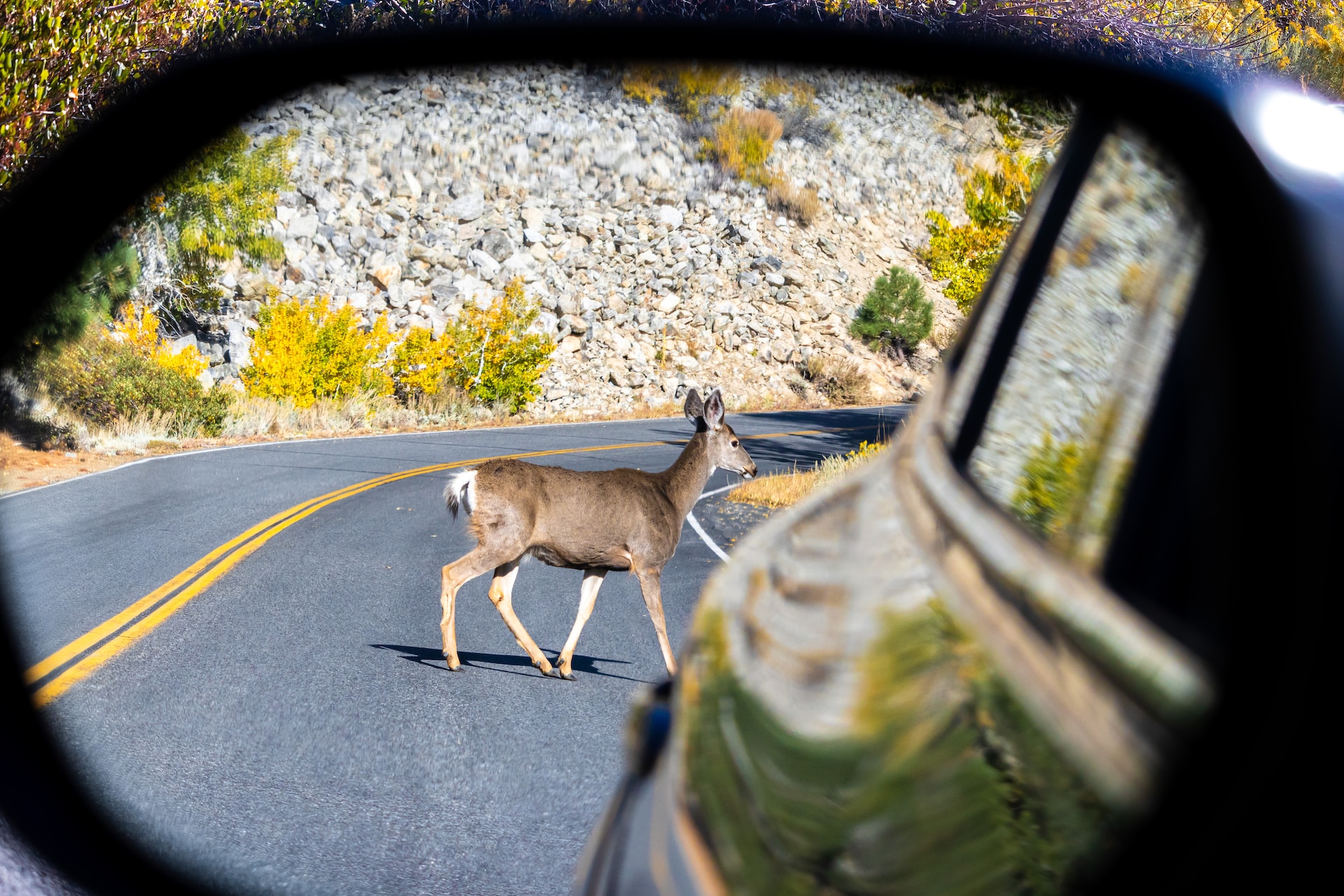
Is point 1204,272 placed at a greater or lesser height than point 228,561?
greater

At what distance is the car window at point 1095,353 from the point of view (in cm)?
109

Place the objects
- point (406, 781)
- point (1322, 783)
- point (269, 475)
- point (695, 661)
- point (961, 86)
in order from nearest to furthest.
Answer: point (1322, 783) → point (695, 661) → point (961, 86) → point (406, 781) → point (269, 475)

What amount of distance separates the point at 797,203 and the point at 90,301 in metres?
16.3

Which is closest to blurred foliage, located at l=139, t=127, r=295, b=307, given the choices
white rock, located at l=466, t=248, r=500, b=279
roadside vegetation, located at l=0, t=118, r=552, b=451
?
roadside vegetation, located at l=0, t=118, r=552, b=451

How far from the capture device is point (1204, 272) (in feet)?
3.46

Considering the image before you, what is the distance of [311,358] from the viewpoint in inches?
1059

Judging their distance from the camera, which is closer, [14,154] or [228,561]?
[228,561]

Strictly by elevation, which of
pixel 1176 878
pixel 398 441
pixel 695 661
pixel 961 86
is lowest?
pixel 398 441

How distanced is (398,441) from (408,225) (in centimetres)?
1934

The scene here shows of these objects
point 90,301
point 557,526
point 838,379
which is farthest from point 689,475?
point 838,379

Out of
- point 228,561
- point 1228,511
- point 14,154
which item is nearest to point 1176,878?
point 1228,511

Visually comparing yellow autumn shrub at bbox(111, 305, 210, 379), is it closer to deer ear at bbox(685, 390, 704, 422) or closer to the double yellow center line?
the double yellow center line

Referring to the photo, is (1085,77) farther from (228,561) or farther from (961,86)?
(228,561)

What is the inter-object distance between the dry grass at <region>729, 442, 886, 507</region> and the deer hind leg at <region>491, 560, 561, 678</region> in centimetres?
161
